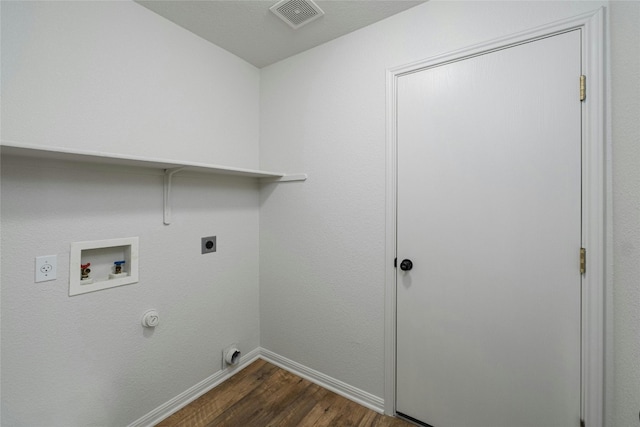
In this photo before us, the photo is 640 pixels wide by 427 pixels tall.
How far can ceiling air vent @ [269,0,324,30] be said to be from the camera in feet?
4.86

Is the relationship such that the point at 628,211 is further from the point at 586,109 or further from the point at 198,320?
the point at 198,320

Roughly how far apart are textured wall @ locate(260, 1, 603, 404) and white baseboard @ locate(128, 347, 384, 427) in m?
0.05

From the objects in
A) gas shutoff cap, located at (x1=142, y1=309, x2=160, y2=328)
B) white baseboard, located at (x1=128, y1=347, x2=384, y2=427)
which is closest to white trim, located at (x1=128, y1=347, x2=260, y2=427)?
white baseboard, located at (x1=128, y1=347, x2=384, y2=427)

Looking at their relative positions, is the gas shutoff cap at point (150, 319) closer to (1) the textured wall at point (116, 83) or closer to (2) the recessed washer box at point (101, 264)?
(2) the recessed washer box at point (101, 264)

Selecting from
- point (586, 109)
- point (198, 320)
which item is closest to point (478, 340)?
point (586, 109)

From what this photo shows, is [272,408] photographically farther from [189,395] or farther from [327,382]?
[189,395]

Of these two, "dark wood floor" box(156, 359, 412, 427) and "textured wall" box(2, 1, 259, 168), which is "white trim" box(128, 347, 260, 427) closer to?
"dark wood floor" box(156, 359, 412, 427)

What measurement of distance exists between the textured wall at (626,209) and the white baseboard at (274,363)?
45.9 inches

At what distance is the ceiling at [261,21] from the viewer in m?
1.50

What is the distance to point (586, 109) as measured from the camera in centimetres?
110

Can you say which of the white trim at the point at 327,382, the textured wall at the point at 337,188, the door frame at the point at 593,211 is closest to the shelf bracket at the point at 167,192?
the textured wall at the point at 337,188

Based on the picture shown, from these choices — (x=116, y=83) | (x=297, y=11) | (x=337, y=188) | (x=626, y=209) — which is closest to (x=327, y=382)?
(x=337, y=188)

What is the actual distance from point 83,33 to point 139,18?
1.11ft

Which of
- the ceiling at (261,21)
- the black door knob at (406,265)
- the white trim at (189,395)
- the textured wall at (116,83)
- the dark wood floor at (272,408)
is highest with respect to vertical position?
the ceiling at (261,21)
